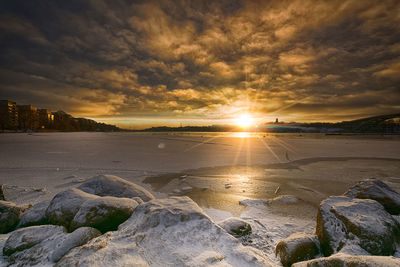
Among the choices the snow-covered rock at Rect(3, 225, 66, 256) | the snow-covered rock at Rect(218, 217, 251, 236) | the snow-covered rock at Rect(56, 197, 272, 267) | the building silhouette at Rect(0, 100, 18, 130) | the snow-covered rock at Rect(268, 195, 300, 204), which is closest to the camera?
the snow-covered rock at Rect(56, 197, 272, 267)

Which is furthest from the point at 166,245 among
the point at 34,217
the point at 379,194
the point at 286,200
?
the point at 379,194

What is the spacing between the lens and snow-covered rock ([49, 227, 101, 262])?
2.14 m

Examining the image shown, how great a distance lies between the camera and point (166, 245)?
2197 millimetres

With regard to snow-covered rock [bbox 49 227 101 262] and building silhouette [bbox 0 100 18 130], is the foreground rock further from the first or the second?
building silhouette [bbox 0 100 18 130]

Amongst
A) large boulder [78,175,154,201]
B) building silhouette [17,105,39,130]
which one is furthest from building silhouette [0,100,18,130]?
large boulder [78,175,154,201]

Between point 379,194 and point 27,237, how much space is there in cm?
562

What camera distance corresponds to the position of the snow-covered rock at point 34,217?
9.73 feet

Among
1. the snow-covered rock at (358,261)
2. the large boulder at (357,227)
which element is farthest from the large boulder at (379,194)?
the snow-covered rock at (358,261)

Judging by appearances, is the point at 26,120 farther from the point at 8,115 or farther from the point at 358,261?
the point at 358,261

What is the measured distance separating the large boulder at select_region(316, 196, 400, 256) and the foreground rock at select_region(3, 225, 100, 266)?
321 centimetres

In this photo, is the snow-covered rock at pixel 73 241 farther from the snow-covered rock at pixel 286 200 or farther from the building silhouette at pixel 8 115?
the building silhouette at pixel 8 115

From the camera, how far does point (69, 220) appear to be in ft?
9.41

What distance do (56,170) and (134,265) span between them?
23.7 feet

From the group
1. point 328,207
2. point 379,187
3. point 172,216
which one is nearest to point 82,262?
point 172,216
